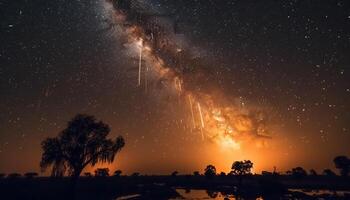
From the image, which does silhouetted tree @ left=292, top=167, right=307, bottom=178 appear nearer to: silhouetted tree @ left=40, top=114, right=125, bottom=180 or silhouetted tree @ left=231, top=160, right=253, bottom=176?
silhouetted tree @ left=231, top=160, right=253, bottom=176

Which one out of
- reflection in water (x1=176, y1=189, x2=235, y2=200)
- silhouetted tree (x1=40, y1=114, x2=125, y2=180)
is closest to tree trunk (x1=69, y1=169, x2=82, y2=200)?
silhouetted tree (x1=40, y1=114, x2=125, y2=180)

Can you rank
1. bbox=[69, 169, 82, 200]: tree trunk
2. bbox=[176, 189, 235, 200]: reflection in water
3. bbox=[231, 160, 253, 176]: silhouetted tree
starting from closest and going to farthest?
1. bbox=[69, 169, 82, 200]: tree trunk
2. bbox=[176, 189, 235, 200]: reflection in water
3. bbox=[231, 160, 253, 176]: silhouetted tree

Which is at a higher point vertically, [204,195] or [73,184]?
[73,184]

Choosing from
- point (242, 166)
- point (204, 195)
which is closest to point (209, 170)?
point (242, 166)

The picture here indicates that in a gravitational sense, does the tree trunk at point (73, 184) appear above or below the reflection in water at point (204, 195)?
above

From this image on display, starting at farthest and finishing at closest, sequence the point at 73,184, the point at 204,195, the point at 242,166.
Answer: the point at 242,166 → the point at 204,195 → the point at 73,184

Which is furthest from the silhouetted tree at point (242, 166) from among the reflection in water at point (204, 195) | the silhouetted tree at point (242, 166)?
the reflection in water at point (204, 195)

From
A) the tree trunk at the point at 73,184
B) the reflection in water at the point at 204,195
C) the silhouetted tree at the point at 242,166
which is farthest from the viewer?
the silhouetted tree at the point at 242,166

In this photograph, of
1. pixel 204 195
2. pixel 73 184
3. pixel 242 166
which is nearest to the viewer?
pixel 73 184

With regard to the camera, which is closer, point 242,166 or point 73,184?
point 73,184

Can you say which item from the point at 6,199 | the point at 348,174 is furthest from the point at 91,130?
the point at 348,174

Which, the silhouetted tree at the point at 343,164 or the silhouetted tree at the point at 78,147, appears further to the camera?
the silhouetted tree at the point at 343,164

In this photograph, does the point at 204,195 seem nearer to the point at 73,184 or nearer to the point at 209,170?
the point at 73,184

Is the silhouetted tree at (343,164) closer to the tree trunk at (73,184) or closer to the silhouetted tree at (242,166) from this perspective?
the silhouetted tree at (242,166)
